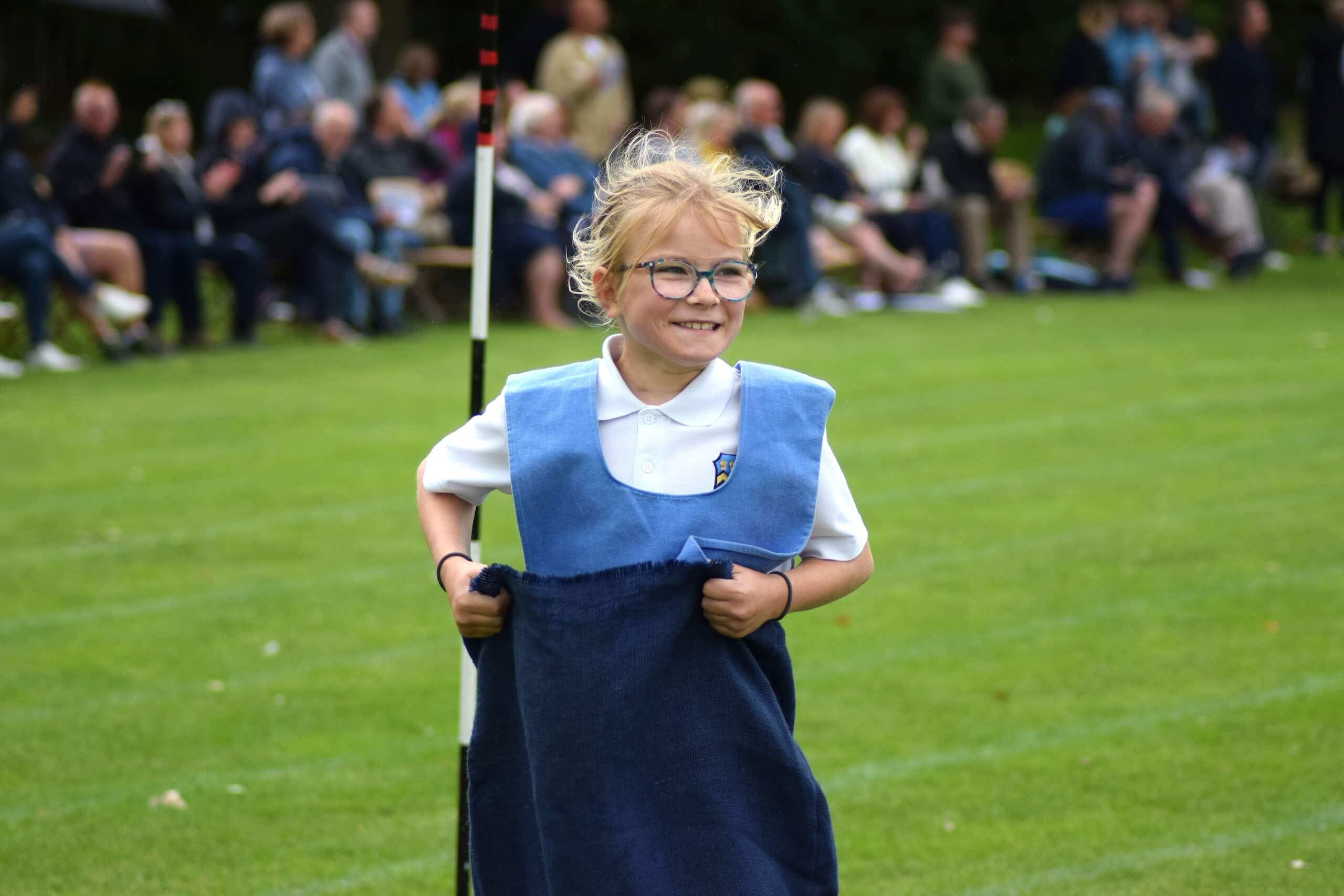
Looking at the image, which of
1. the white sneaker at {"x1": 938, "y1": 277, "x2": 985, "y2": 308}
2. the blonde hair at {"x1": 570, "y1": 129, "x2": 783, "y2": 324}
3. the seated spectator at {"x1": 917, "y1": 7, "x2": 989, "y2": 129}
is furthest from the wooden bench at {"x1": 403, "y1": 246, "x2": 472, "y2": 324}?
the blonde hair at {"x1": 570, "y1": 129, "x2": 783, "y2": 324}

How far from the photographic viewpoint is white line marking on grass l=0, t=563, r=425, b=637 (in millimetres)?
6043

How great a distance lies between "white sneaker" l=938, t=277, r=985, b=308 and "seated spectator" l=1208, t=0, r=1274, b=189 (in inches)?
214

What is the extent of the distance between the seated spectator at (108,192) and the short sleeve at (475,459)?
1049cm

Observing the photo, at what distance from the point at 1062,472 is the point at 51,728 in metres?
5.04

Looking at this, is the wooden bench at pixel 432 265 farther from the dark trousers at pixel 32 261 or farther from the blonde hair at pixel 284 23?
the dark trousers at pixel 32 261

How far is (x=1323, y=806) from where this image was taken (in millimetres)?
4285

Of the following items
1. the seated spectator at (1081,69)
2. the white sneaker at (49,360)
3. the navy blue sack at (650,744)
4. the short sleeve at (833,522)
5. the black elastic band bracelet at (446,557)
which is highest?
the short sleeve at (833,522)

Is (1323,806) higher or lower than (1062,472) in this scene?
higher

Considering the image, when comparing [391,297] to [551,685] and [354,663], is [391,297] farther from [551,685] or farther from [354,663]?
[551,685]

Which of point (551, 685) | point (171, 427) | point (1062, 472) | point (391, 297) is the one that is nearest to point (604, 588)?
point (551, 685)

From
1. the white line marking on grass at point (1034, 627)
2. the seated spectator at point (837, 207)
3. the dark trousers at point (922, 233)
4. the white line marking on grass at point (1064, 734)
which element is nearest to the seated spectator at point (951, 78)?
the dark trousers at point (922, 233)

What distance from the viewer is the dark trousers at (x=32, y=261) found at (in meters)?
11.7

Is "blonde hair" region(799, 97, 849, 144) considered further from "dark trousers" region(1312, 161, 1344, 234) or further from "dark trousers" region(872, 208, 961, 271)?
"dark trousers" region(1312, 161, 1344, 234)

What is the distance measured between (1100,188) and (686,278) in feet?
52.3
